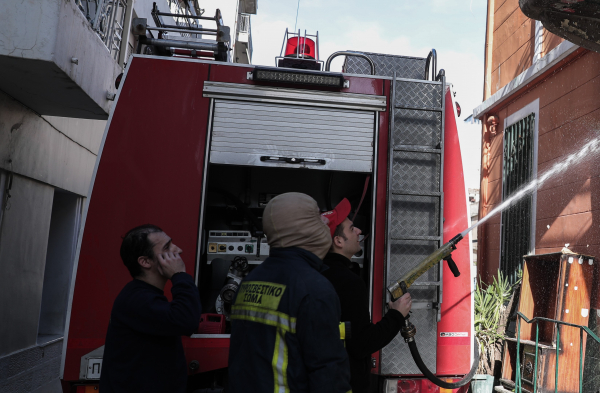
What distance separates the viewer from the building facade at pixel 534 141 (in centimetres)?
690

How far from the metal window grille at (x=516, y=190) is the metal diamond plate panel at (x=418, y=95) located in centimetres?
502

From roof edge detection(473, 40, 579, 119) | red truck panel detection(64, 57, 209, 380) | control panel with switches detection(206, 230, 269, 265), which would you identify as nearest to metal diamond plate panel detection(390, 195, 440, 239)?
control panel with switches detection(206, 230, 269, 265)

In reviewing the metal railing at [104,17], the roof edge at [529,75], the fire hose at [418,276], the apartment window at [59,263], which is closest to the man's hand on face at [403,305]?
the fire hose at [418,276]

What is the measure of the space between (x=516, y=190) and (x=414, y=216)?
227 inches

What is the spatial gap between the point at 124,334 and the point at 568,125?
21.9ft

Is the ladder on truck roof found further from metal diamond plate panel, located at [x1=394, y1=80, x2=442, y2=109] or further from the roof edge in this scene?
the roof edge

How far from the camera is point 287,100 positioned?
3.94 meters

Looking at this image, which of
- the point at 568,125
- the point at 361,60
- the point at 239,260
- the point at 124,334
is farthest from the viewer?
the point at 568,125

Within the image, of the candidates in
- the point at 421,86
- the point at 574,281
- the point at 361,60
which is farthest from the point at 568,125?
the point at 421,86

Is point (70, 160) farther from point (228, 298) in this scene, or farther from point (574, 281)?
point (574, 281)

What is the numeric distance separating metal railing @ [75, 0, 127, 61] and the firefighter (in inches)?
206

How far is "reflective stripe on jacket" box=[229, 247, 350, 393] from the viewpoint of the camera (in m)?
2.02

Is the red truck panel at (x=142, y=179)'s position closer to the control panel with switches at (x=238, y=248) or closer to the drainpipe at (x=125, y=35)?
the control panel with switches at (x=238, y=248)

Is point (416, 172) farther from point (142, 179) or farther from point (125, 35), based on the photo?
point (125, 35)
